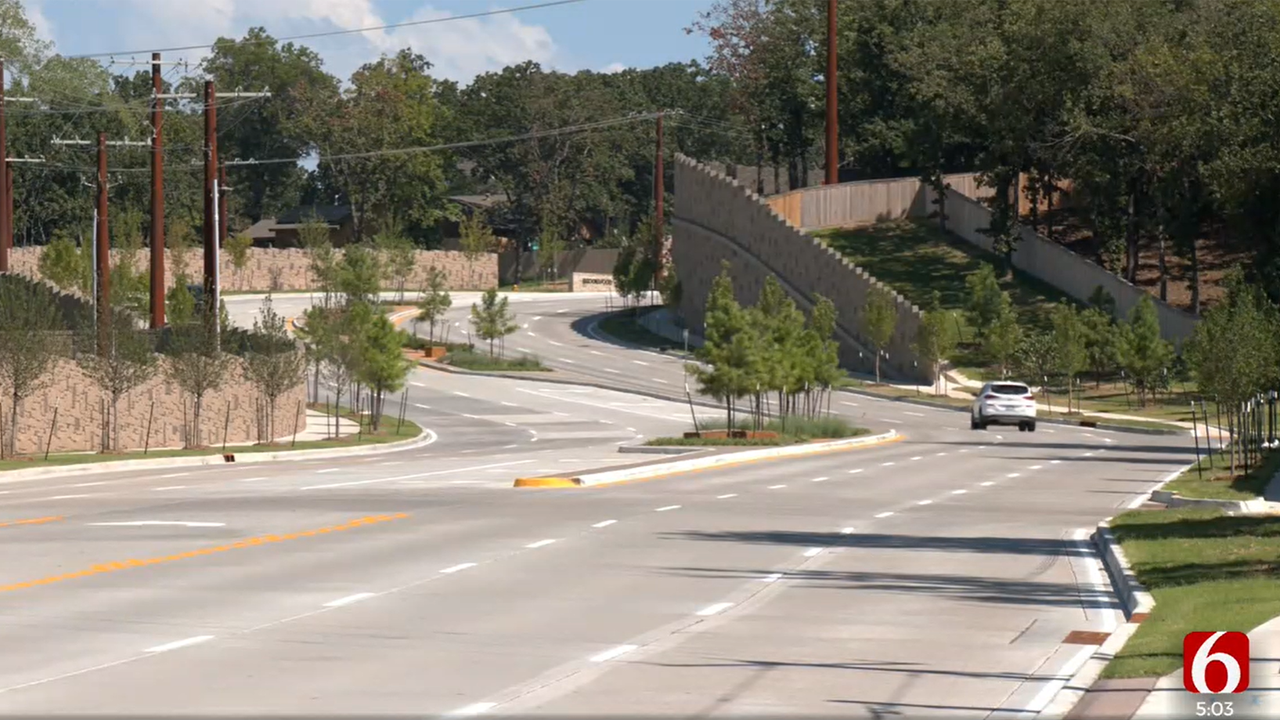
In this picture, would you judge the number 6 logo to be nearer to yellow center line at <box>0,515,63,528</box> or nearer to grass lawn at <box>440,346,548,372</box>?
yellow center line at <box>0,515,63,528</box>

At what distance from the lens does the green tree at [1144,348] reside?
70062 millimetres

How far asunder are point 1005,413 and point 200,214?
81.2m

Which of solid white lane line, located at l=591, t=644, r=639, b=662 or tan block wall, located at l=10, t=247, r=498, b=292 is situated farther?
tan block wall, located at l=10, t=247, r=498, b=292

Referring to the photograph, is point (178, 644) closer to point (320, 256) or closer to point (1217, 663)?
point (1217, 663)

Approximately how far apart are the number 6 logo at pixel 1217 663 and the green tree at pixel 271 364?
46.4 m

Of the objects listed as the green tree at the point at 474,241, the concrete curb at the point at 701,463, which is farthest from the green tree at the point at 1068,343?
the green tree at the point at 474,241

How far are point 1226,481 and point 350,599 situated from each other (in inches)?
947

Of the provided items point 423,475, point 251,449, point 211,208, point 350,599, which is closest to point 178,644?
point 350,599

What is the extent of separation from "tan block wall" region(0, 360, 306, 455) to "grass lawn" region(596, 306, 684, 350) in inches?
1638

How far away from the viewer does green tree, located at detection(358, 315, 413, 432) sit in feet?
196

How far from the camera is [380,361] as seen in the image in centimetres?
5991

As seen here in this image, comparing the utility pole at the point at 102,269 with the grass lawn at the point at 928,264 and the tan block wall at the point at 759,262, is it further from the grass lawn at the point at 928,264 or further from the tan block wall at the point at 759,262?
the grass lawn at the point at 928,264

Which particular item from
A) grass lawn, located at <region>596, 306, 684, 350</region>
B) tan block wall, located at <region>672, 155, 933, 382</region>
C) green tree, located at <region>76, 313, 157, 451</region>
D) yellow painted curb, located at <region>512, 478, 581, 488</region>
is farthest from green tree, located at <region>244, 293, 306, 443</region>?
grass lawn, located at <region>596, 306, 684, 350</region>

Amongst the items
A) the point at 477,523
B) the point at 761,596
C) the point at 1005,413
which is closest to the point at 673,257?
the point at 1005,413
